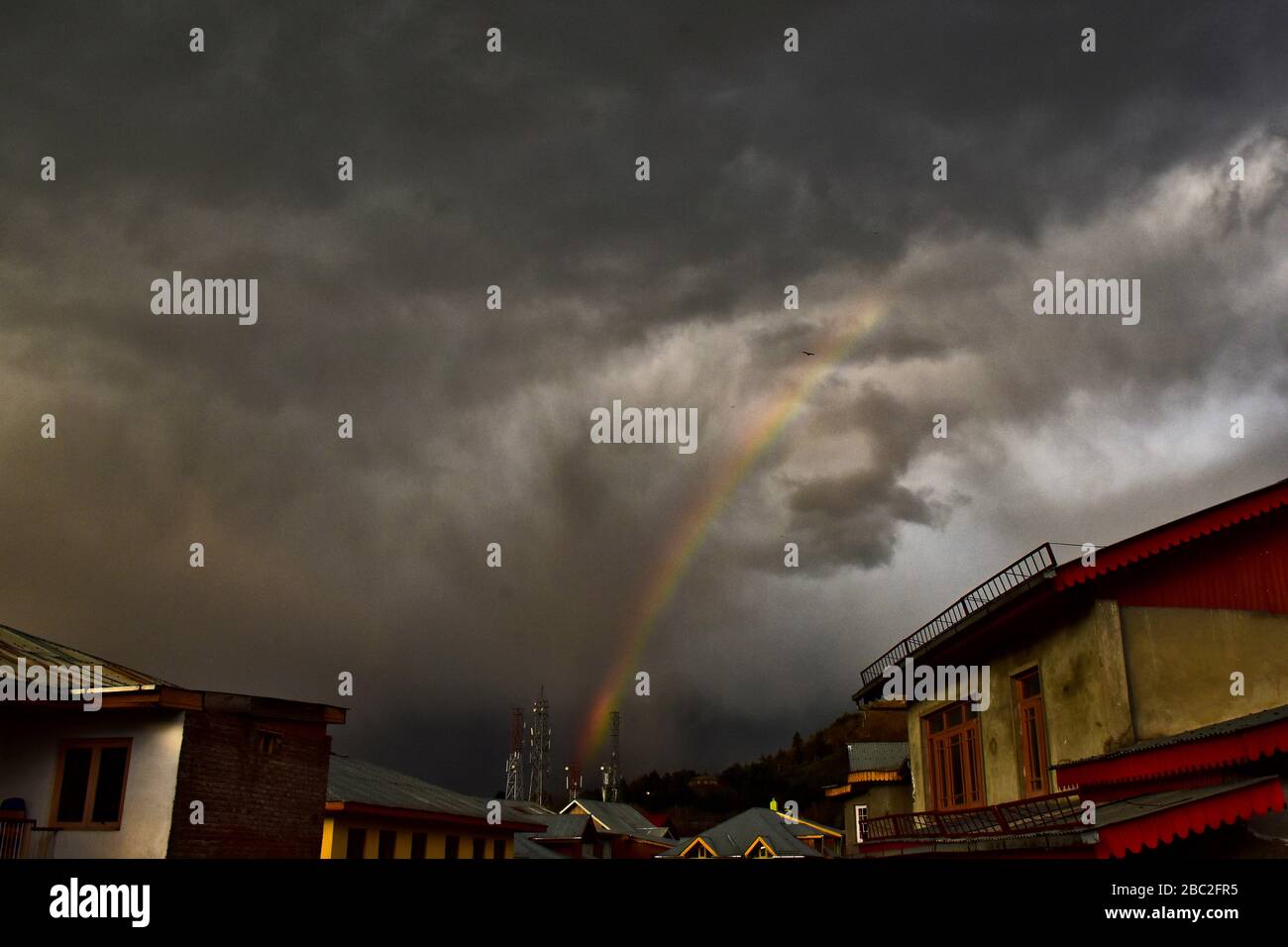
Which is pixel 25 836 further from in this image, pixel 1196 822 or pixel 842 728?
pixel 842 728

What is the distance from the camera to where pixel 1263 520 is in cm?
1842

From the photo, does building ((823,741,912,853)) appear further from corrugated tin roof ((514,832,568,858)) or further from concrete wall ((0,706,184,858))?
concrete wall ((0,706,184,858))

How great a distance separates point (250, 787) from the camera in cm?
2166

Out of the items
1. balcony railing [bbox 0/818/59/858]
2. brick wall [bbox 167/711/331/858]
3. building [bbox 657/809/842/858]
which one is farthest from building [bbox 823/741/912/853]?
balcony railing [bbox 0/818/59/858]

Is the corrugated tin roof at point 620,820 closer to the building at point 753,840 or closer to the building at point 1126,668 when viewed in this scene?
the building at point 753,840

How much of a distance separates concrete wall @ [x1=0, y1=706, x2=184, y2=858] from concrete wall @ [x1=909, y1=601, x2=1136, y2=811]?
16.5 metres

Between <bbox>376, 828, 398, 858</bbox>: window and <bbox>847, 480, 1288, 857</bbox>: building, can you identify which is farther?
<bbox>376, 828, 398, 858</bbox>: window

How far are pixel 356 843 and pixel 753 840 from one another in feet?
76.0

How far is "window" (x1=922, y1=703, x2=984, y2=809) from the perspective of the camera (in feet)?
74.8

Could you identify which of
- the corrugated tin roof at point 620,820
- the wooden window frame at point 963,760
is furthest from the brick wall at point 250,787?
the corrugated tin roof at point 620,820

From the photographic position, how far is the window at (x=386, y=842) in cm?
3127

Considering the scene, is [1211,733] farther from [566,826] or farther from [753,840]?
[566,826]

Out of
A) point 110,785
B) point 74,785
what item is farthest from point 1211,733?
point 74,785
